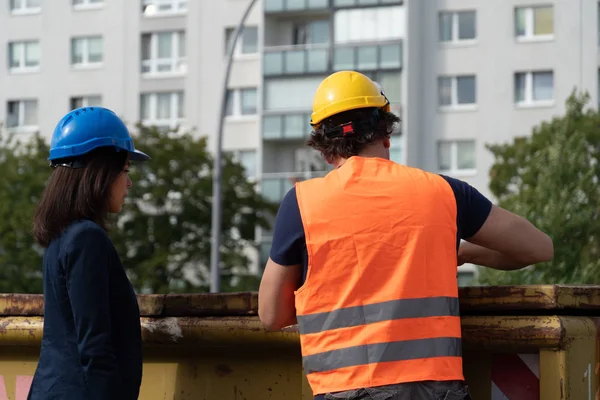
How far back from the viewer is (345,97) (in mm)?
3695

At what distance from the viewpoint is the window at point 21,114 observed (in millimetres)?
46906

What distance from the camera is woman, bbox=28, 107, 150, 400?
369cm

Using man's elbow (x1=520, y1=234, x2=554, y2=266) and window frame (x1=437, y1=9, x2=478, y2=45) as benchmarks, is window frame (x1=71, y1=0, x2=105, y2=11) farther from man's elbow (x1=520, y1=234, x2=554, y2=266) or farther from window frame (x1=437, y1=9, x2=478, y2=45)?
man's elbow (x1=520, y1=234, x2=554, y2=266)

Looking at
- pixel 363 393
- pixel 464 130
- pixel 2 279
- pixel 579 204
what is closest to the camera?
pixel 363 393

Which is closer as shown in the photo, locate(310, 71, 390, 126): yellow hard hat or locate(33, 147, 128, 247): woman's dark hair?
locate(310, 71, 390, 126): yellow hard hat

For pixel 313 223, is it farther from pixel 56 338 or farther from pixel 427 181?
pixel 56 338

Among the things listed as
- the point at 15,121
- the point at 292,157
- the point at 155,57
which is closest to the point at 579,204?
the point at 292,157

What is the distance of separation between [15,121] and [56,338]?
44.7 m

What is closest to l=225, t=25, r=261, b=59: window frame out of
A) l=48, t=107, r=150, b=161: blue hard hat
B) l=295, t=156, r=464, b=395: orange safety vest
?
l=48, t=107, r=150, b=161: blue hard hat

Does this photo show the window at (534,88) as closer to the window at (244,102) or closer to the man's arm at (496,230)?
the window at (244,102)

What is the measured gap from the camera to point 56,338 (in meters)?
3.80

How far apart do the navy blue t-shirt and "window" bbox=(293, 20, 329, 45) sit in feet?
132

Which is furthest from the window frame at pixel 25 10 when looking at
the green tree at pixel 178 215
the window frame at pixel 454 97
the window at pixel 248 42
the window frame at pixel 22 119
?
the window frame at pixel 454 97

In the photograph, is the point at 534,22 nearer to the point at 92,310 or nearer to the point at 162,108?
the point at 162,108
